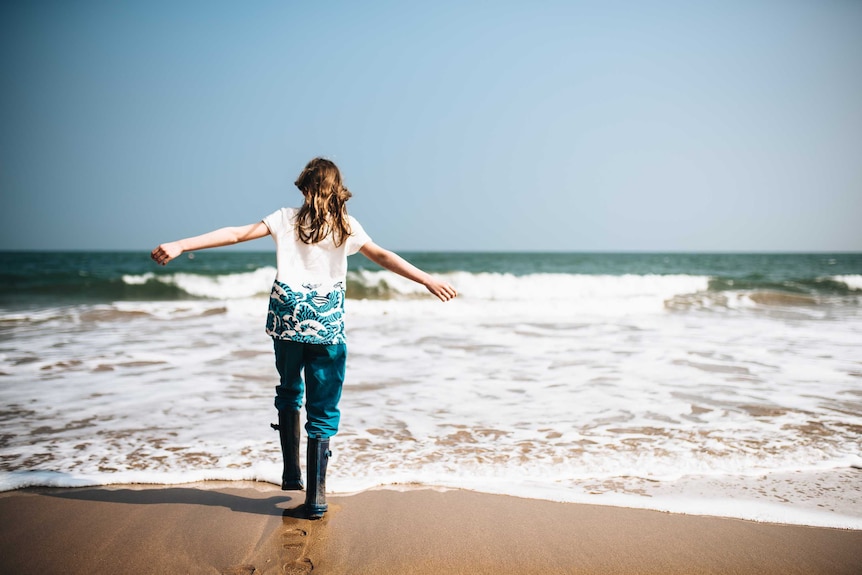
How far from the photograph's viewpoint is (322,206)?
2.72m

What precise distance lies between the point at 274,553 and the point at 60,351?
695 centimetres

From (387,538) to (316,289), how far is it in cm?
123

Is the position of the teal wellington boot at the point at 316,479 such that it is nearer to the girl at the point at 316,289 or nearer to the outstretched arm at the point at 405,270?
the girl at the point at 316,289

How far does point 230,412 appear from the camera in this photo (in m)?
4.82

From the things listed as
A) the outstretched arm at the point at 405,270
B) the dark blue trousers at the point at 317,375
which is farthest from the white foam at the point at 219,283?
the outstretched arm at the point at 405,270

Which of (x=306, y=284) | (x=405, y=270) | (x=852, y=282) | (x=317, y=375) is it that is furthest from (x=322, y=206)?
(x=852, y=282)

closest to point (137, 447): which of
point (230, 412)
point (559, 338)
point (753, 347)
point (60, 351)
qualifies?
point (230, 412)

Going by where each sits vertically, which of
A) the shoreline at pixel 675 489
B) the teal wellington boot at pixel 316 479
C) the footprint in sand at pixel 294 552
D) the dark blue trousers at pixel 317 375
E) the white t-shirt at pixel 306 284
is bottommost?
the shoreline at pixel 675 489

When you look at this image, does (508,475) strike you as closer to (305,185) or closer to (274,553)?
(274,553)

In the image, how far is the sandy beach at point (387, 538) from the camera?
2408mm

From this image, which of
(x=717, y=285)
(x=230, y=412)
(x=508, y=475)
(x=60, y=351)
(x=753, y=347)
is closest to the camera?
(x=508, y=475)

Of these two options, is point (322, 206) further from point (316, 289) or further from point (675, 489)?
point (675, 489)

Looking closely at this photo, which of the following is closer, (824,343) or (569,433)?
(569,433)

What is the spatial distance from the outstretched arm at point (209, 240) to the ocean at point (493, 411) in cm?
153
